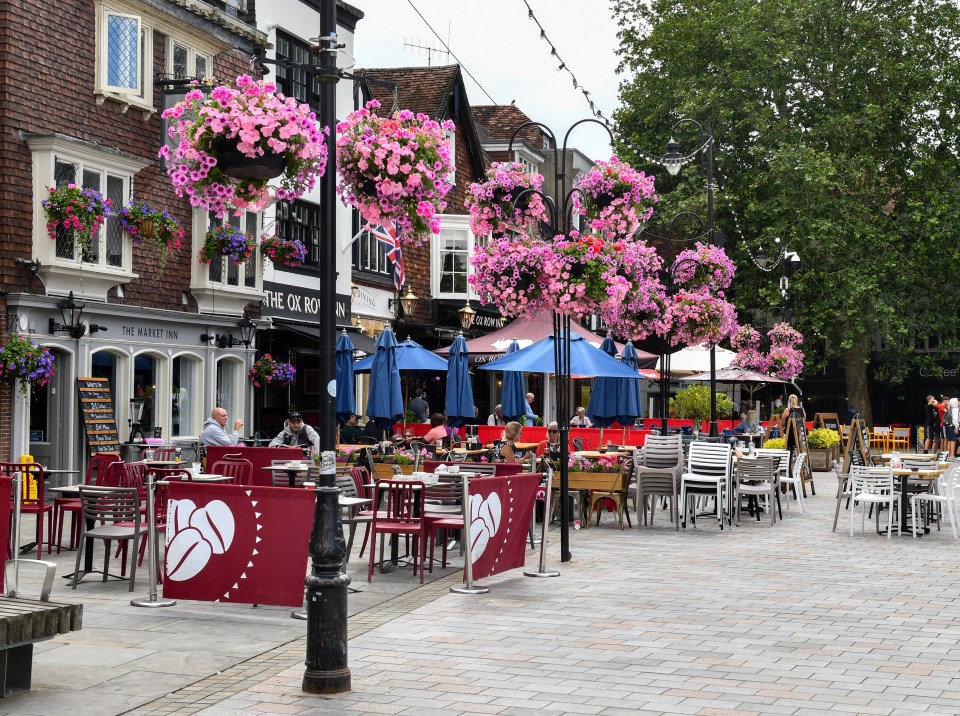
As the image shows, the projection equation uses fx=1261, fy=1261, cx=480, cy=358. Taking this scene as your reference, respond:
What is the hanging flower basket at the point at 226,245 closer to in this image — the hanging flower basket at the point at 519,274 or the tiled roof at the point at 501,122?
the hanging flower basket at the point at 519,274

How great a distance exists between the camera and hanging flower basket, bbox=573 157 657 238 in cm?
1694

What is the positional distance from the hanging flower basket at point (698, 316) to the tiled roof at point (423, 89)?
15.8 m

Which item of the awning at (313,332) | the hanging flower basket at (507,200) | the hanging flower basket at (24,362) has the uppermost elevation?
the hanging flower basket at (507,200)

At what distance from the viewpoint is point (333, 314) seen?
7.81 meters

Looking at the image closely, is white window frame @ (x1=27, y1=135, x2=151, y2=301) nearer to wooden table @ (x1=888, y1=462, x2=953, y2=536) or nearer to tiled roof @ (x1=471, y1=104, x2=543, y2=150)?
wooden table @ (x1=888, y1=462, x2=953, y2=536)

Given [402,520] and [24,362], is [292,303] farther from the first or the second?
[402,520]

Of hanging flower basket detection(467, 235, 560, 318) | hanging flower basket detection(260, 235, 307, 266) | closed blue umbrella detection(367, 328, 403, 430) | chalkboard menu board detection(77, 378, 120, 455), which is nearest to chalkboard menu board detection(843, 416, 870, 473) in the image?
Answer: closed blue umbrella detection(367, 328, 403, 430)

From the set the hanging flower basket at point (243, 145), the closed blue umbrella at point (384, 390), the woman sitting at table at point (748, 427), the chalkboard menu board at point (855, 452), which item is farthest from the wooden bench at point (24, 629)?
the woman sitting at table at point (748, 427)

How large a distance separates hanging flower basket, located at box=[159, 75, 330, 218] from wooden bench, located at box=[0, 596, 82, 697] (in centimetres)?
290

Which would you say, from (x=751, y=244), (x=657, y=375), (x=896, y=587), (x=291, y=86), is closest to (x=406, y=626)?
(x=896, y=587)

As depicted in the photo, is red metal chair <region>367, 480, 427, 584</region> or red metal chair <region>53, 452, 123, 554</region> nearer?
red metal chair <region>367, 480, 427, 584</region>

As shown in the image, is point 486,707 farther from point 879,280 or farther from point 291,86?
point 879,280

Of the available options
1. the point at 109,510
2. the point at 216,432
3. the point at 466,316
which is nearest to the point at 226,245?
the point at 216,432

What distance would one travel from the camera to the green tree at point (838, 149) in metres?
37.2
